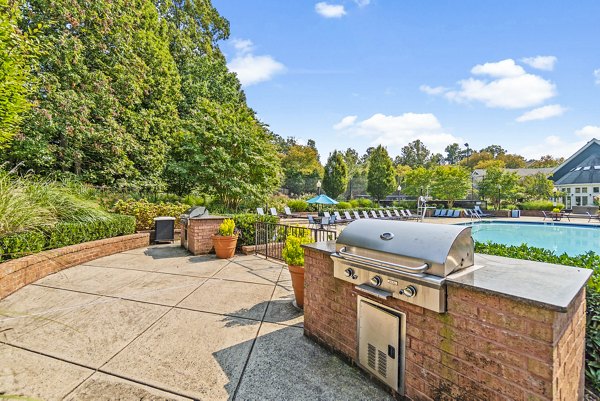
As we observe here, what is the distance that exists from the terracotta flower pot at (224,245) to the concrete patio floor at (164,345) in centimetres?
163

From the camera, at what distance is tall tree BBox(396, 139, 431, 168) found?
221 feet

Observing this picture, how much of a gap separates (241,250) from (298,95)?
10.6m

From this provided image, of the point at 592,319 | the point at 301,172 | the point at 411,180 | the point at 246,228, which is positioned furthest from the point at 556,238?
the point at 301,172

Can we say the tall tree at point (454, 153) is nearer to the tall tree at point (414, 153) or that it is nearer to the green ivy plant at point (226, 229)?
the tall tree at point (414, 153)

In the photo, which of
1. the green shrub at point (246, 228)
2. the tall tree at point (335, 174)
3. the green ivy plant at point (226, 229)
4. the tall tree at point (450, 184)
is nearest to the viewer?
the green ivy plant at point (226, 229)

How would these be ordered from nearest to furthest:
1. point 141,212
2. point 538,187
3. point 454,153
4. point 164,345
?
point 164,345
point 141,212
point 538,187
point 454,153

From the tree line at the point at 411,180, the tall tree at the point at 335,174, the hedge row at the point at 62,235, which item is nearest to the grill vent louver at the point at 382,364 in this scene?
the hedge row at the point at 62,235

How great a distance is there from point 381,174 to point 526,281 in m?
29.2

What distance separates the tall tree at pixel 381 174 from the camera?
29328 millimetres

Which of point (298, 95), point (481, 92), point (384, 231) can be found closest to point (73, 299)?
point (384, 231)

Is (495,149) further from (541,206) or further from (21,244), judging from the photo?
(21,244)

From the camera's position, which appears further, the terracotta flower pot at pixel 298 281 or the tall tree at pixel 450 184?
the tall tree at pixel 450 184

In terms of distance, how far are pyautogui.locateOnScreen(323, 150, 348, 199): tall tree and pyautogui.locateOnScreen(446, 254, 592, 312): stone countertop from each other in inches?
1092

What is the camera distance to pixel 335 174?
29.6m
